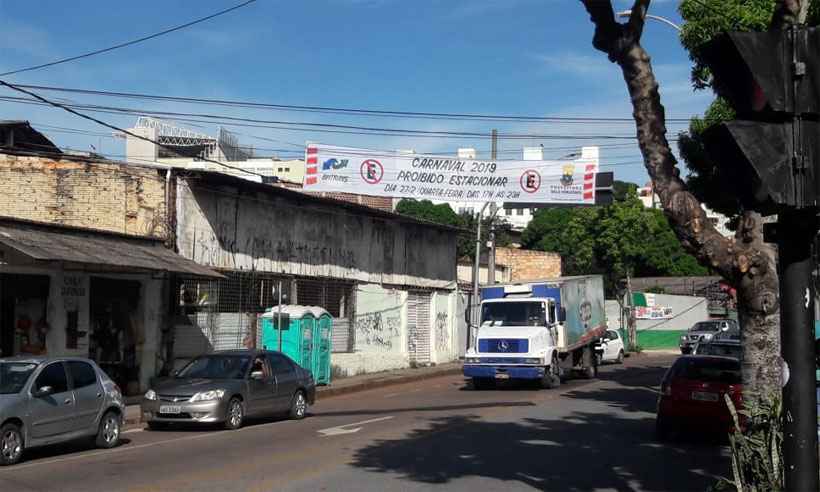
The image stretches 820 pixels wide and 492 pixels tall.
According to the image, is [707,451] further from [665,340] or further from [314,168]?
[665,340]

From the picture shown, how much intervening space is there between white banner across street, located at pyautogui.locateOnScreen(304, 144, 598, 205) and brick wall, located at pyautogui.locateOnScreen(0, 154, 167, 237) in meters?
8.31

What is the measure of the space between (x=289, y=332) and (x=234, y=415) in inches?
349

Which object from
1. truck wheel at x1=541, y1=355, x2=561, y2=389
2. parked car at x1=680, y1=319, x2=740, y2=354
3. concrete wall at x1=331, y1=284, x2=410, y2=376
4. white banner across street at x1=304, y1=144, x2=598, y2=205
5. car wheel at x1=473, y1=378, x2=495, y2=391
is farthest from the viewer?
parked car at x1=680, y1=319, x2=740, y2=354

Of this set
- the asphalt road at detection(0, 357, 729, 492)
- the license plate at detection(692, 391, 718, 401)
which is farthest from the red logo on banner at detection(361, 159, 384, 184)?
the license plate at detection(692, 391, 718, 401)

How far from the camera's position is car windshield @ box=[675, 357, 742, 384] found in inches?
626

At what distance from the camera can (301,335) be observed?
2638 cm

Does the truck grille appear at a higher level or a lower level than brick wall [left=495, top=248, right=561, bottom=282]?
lower

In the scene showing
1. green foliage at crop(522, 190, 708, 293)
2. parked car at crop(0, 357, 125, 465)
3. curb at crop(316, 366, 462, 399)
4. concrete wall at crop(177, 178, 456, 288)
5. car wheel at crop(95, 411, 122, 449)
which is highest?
green foliage at crop(522, 190, 708, 293)

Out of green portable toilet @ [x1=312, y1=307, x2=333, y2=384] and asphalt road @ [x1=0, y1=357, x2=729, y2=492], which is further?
green portable toilet @ [x1=312, y1=307, x2=333, y2=384]

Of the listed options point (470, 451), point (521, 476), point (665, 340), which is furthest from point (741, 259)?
point (665, 340)

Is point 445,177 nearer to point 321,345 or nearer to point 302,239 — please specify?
point 302,239

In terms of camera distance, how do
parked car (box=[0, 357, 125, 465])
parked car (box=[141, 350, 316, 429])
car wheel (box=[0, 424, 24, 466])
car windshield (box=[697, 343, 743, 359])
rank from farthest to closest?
car windshield (box=[697, 343, 743, 359])
parked car (box=[141, 350, 316, 429])
parked car (box=[0, 357, 125, 465])
car wheel (box=[0, 424, 24, 466])

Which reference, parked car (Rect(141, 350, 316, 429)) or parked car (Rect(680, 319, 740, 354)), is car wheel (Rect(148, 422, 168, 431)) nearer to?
parked car (Rect(141, 350, 316, 429))

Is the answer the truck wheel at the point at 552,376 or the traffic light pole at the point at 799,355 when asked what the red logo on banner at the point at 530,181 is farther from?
the traffic light pole at the point at 799,355
